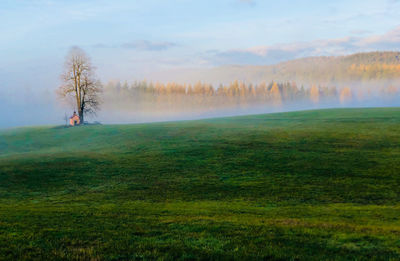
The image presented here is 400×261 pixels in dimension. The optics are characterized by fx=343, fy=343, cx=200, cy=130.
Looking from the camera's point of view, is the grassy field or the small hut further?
the small hut

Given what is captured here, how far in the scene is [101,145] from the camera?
5234cm

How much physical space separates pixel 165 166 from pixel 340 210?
18.8 metres

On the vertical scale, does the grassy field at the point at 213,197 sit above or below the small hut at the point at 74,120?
below

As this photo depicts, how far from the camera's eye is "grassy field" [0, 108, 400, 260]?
1138cm

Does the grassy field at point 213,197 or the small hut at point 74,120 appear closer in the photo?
the grassy field at point 213,197

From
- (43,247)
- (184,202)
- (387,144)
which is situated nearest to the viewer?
(43,247)

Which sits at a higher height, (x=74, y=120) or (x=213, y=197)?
(x=74, y=120)

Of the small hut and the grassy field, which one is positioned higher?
the small hut

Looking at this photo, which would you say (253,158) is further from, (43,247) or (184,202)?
(43,247)

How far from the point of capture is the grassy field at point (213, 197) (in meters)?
11.4

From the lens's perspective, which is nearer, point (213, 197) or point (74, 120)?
point (213, 197)

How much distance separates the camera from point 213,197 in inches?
965

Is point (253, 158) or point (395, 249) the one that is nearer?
point (395, 249)

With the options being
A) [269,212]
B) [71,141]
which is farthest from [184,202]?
[71,141]
